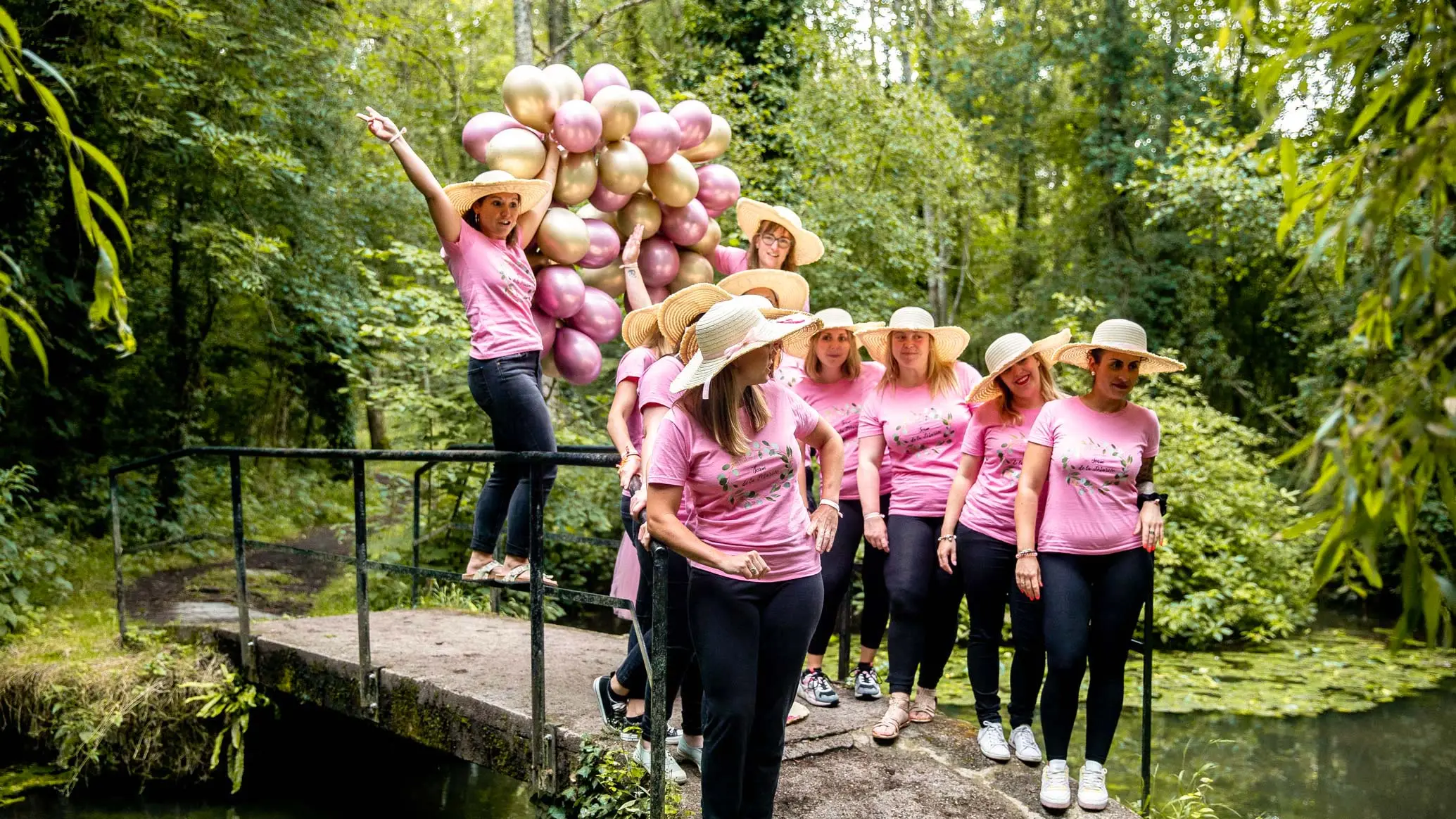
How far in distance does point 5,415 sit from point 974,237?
17786 mm

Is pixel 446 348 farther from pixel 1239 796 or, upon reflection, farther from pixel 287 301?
pixel 1239 796

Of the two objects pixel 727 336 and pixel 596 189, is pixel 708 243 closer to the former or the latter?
pixel 596 189

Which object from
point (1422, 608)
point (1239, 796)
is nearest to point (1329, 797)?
point (1239, 796)

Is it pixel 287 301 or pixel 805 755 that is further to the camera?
Answer: pixel 287 301

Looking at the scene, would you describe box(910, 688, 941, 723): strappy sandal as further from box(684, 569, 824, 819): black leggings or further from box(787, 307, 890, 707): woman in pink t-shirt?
box(684, 569, 824, 819): black leggings

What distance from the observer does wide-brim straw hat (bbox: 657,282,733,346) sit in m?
3.50

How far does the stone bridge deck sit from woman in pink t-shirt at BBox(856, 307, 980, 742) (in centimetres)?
26

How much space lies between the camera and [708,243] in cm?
505

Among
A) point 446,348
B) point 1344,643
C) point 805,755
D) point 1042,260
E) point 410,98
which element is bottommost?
point 1344,643

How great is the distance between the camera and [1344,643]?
1015 cm

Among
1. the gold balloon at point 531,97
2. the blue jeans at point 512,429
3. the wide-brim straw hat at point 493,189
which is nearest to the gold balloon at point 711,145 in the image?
the gold balloon at point 531,97

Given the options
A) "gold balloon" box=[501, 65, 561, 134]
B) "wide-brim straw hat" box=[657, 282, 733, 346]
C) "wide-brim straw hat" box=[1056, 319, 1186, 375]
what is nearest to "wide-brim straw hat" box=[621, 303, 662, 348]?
"wide-brim straw hat" box=[657, 282, 733, 346]

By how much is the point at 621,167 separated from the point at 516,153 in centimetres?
47

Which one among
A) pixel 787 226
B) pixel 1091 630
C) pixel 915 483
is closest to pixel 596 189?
pixel 787 226
